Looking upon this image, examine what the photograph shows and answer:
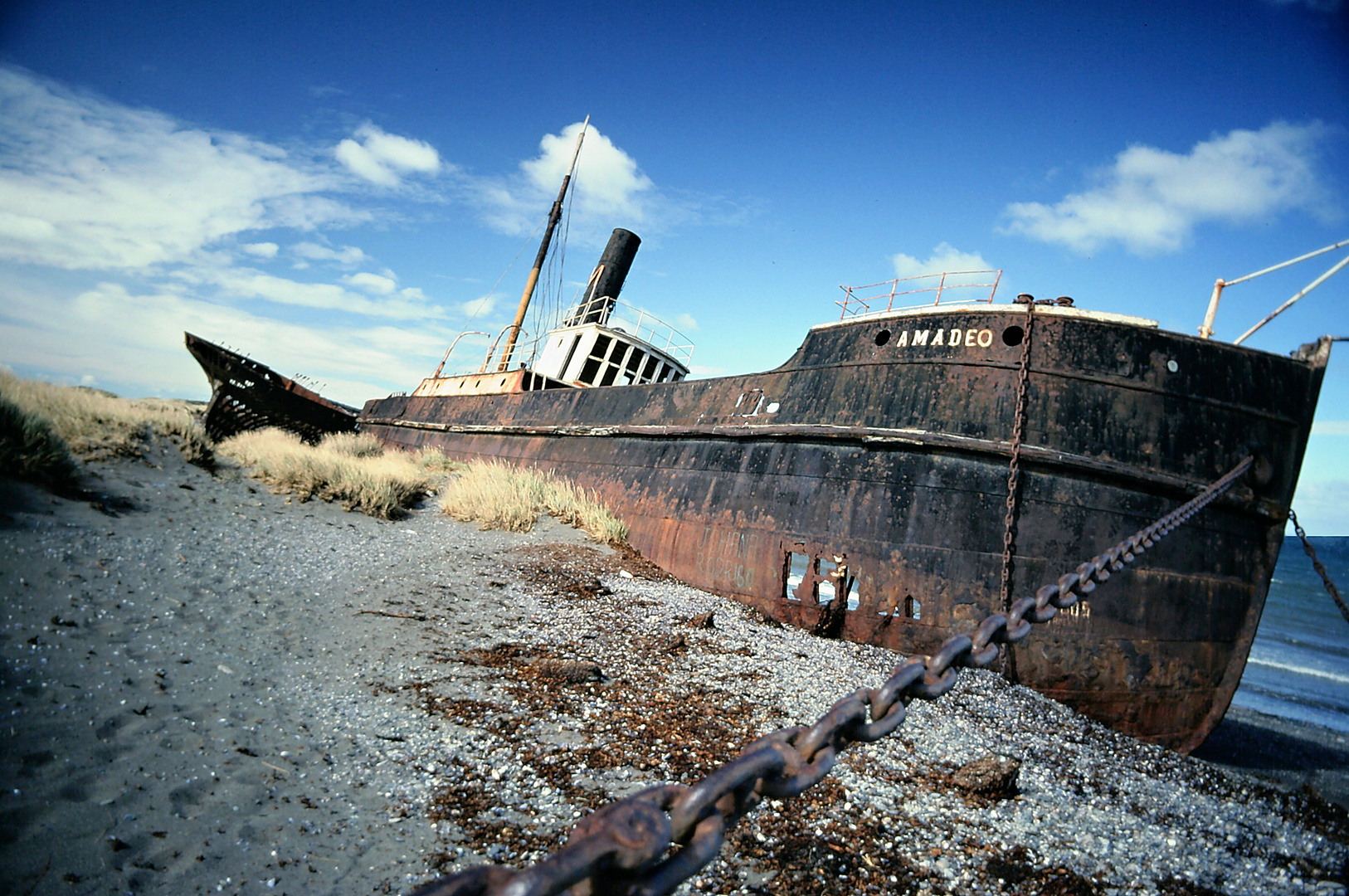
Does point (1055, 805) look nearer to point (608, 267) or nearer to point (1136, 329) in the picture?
point (1136, 329)

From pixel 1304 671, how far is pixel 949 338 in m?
16.1

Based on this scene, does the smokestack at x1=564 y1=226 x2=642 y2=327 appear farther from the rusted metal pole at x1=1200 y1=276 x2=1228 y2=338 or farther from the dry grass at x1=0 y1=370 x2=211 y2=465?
the rusted metal pole at x1=1200 y1=276 x2=1228 y2=338

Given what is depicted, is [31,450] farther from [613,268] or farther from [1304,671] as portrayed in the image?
[1304,671]

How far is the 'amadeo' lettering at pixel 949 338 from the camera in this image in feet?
18.4

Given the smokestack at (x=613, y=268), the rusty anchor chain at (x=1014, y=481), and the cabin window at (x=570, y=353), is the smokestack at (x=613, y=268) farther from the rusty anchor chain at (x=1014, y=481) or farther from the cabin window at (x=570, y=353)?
the rusty anchor chain at (x=1014, y=481)

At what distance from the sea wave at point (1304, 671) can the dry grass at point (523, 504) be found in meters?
16.8

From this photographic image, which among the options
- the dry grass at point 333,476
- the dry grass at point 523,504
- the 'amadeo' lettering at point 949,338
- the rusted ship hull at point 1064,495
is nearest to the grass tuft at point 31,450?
the dry grass at point 333,476

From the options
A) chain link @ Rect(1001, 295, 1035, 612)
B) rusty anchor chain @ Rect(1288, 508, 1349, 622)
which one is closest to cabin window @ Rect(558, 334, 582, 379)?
chain link @ Rect(1001, 295, 1035, 612)

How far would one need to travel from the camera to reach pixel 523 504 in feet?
28.0

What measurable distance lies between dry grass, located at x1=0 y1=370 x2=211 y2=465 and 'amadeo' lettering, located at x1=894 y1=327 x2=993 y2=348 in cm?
842

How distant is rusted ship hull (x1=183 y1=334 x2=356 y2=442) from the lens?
1188 centimetres

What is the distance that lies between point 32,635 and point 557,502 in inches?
233

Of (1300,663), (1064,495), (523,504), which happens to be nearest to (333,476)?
(523,504)

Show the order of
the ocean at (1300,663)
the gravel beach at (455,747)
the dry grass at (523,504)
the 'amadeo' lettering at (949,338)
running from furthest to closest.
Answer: the ocean at (1300,663) → the dry grass at (523,504) → the 'amadeo' lettering at (949,338) → the gravel beach at (455,747)
